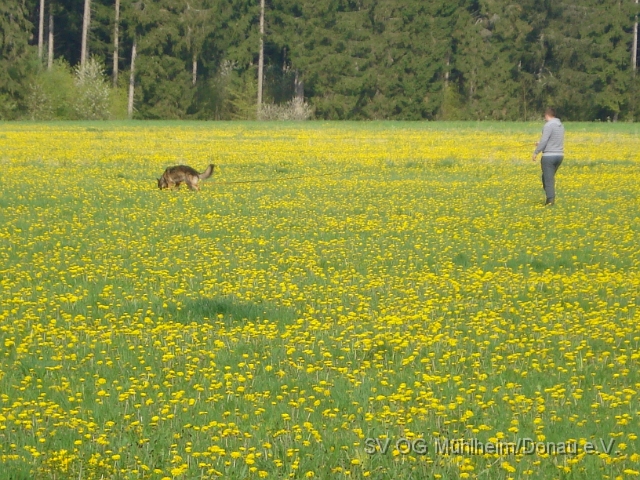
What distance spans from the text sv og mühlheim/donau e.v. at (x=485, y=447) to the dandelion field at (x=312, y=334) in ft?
0.18

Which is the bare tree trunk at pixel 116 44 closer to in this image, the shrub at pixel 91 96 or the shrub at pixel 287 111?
the shrub at pixel 91 96

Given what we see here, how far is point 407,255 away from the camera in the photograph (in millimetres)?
13766

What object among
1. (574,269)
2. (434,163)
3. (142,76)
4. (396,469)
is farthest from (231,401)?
(142,76)

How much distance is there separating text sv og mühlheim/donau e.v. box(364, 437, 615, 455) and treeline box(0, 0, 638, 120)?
7410 cm

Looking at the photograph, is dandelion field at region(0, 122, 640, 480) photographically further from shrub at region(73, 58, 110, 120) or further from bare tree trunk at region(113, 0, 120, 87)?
bare tree trunk at region(113, 0, 120, 87)

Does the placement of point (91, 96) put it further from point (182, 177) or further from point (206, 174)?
point (206, 174)

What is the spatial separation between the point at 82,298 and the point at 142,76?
70.1m

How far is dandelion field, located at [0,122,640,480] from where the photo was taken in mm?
6500

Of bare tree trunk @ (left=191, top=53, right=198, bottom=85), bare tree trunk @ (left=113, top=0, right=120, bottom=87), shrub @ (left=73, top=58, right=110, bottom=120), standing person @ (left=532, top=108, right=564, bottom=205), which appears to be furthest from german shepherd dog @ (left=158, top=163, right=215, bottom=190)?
bare tree trunk @ (left=191, top=53, right=198, bottom=85)

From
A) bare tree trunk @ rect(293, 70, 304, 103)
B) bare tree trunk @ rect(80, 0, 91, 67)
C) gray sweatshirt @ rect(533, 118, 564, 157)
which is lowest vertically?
gray sweatshirt @ rect(533, 118, 564, 157)

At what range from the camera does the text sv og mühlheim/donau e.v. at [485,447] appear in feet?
20.7

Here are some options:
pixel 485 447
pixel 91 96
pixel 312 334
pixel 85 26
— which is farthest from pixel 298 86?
pixel 485 447

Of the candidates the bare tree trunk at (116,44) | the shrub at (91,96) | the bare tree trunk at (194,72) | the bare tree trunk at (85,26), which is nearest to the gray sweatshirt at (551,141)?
the shrub at (91,96)

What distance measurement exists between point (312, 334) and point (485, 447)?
10.6ft
